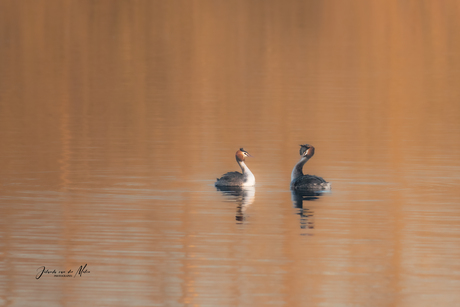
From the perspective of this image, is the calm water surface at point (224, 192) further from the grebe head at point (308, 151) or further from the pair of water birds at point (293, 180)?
the grebe head at point (308, 151)

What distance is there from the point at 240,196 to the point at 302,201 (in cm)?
143

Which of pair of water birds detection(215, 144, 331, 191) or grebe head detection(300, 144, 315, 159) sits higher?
grebe head detection(300, 144, 315, 159)

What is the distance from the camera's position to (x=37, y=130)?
3231 cm

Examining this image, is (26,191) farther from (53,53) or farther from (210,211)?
(53,53)

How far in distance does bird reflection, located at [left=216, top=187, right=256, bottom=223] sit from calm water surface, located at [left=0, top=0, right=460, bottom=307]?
0.06m

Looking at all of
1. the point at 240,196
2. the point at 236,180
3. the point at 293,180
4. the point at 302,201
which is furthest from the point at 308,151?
the point at 302,201

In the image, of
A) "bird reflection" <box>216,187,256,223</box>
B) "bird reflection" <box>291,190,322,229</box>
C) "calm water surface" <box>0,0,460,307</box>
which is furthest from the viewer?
"bird reflection" <box>216,187,256,223</box>

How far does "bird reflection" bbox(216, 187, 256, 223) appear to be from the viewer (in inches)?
757

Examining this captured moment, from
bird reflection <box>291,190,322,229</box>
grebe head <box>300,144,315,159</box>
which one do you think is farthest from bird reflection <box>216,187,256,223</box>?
grebe head <box>300,144,315,159</box>

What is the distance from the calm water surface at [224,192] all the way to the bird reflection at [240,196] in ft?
0.19

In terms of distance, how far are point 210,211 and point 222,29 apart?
81.1m

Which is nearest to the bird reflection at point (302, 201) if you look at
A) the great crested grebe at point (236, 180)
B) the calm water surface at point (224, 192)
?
the calm water surface at point (224, 192)

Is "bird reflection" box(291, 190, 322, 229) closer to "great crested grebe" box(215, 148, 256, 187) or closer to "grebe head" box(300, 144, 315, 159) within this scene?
"great crested grebe" box(215, 148, 256, 187)

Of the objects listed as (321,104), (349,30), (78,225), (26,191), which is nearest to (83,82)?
(321,104)
